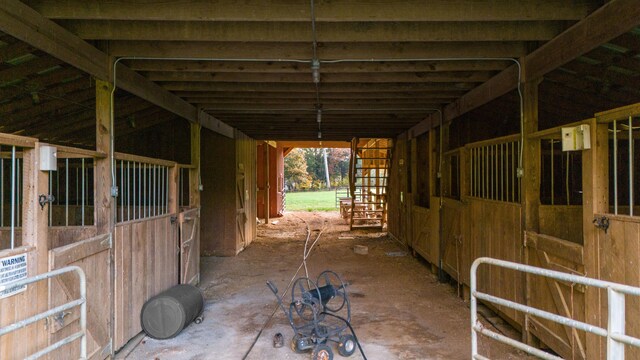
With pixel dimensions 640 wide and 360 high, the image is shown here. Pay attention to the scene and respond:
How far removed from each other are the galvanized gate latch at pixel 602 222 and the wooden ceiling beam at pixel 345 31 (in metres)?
1.65

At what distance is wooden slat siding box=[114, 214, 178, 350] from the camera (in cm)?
374

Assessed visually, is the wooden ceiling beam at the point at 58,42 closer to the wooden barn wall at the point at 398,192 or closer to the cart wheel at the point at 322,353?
the cart wheel at the point at 322,353

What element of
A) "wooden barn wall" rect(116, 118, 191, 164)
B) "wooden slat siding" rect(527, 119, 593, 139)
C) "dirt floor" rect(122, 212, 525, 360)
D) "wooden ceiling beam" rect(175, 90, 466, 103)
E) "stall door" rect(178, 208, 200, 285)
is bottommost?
"dirt floor" rect(122, 212, 525, 360)

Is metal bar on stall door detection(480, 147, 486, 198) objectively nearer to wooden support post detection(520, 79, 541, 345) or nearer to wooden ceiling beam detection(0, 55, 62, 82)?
wooden support post detection(520, 79, 541, 345)

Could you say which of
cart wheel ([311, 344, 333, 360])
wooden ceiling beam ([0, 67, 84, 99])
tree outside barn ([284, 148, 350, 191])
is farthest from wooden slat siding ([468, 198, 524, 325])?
tree outside barn ([284, 148, 350, 191])

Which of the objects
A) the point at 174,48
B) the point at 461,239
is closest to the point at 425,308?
the point at 461,239

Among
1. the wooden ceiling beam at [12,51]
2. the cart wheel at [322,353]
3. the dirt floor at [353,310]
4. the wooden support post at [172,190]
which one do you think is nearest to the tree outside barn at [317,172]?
the dirt floor at [353,310]

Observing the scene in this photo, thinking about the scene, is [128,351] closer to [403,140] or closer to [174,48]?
[174,48]

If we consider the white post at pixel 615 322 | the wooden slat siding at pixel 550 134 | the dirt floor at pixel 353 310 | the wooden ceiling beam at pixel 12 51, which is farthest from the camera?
the dirt floor at pixel 353 310

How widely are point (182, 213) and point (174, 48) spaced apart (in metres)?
2.19

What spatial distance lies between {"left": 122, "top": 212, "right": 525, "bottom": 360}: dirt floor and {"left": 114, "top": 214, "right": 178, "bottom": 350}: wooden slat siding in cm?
30

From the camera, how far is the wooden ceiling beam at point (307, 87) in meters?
5.30

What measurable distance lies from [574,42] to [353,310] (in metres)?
3.47

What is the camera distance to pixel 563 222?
12.8 ft
